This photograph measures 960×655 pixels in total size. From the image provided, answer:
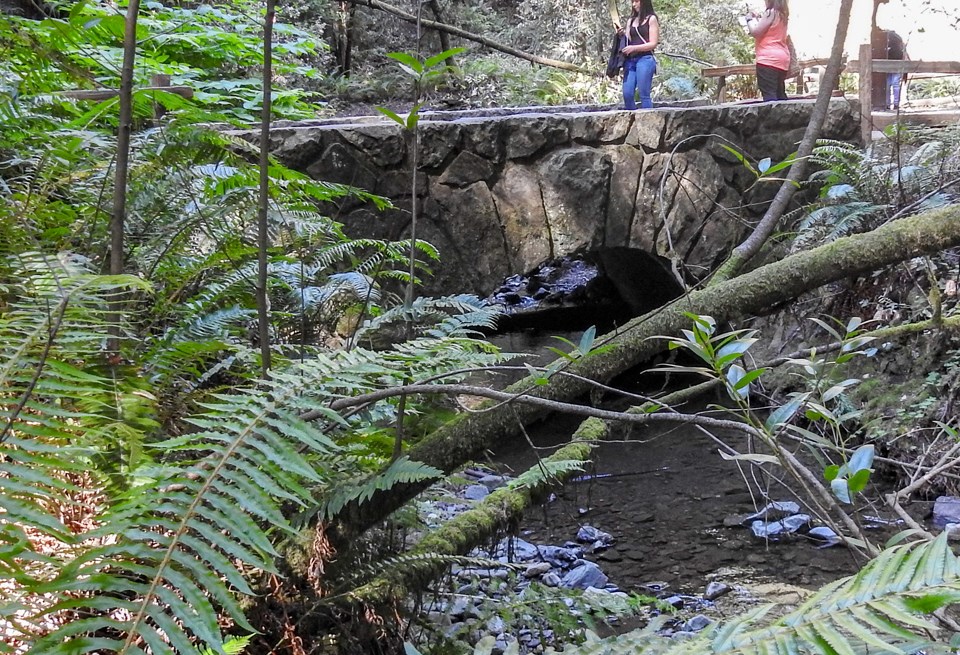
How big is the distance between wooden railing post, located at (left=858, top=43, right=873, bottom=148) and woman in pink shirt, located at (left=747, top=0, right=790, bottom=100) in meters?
0.59

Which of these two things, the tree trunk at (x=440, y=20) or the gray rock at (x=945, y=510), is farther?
the gray rock at (x=945, y=510)

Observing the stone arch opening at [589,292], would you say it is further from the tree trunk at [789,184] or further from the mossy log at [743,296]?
the mossy log at [743,296]

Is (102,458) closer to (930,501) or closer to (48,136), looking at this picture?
(48,136)

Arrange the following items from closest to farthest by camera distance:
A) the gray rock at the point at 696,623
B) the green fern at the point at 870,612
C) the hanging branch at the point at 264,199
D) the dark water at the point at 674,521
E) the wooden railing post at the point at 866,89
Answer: the green fern at the point at 870,612, the hanging branch at the point at 264,199, the gray rock at the point at 696,623, the dark water at the point at 674,521, the wooden railing post at the point at 866,89

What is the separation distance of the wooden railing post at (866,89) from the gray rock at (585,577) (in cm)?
409

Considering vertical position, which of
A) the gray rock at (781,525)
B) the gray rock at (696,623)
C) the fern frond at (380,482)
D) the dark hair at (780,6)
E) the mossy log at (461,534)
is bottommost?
the gray rock at (781,525)

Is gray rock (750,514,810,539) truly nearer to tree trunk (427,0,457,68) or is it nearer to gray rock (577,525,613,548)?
gray rock (577,525,613,548)

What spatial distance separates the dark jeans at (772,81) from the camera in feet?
19.6

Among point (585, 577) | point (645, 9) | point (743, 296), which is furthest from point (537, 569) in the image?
point (645, 9)

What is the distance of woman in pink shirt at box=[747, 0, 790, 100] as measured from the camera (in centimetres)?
592

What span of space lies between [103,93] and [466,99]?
29.9 ft

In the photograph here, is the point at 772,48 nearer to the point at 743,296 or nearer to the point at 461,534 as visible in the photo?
the point at 743,296

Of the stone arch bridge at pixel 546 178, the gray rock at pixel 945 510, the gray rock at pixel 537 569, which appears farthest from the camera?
the stone arch bridge at pixel 546 178

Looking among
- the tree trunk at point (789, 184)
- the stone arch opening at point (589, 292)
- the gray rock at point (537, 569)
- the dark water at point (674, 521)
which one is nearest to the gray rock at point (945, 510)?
the dark water at point (674, 521)
